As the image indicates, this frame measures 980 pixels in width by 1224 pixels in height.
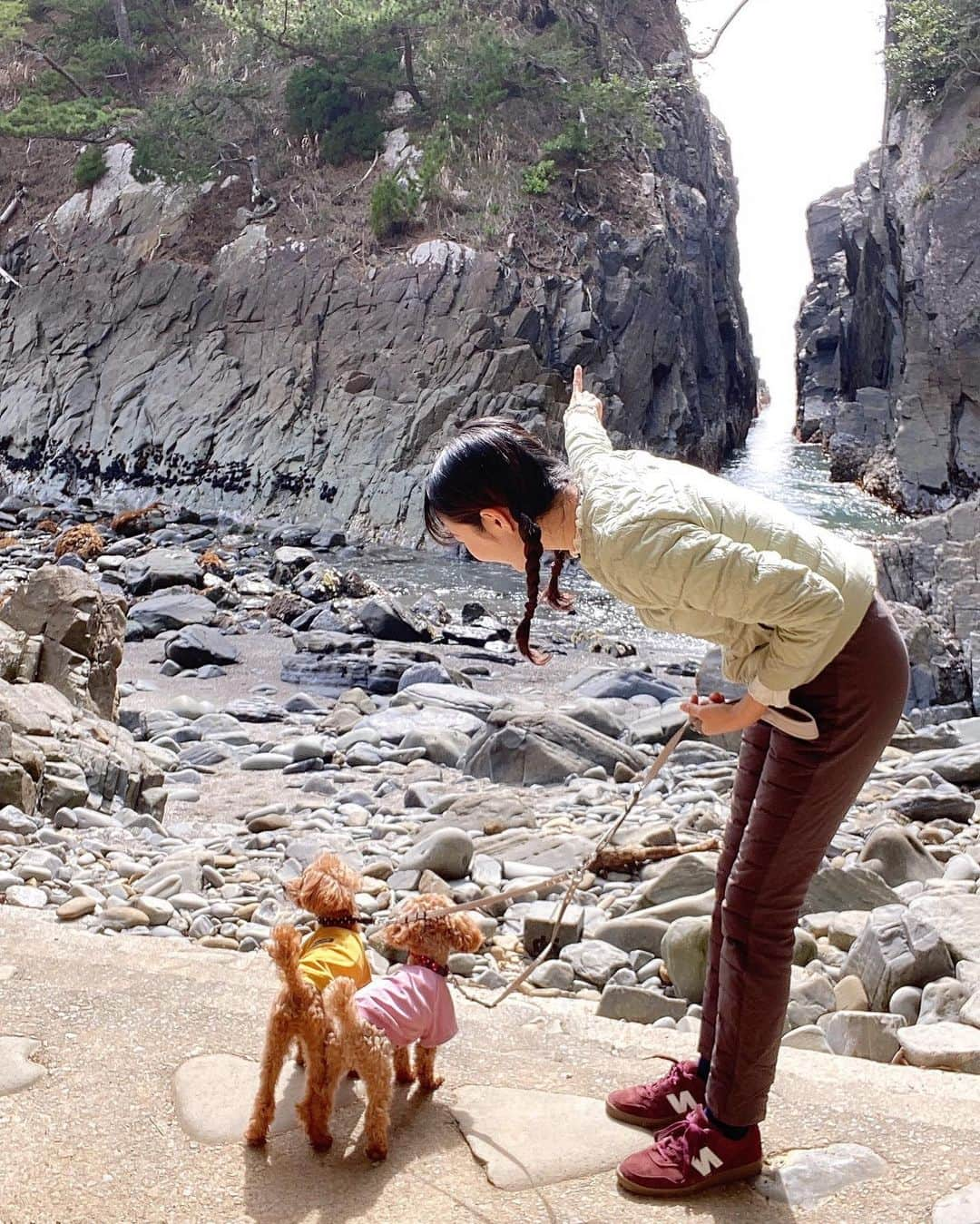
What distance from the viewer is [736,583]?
2080 millimetres

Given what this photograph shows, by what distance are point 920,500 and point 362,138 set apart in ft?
51.7

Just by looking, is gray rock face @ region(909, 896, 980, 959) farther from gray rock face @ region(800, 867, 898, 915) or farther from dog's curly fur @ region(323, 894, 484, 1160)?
dog's curly fur @ region(323, 894, 484, 1160)

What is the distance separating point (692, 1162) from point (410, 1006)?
67 cm

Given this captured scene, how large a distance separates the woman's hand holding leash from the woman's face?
1.51ft

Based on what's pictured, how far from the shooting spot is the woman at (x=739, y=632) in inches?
83.1

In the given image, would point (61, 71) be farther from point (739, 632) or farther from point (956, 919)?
point (739, 632)

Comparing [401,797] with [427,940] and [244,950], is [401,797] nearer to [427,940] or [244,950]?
[244,950]

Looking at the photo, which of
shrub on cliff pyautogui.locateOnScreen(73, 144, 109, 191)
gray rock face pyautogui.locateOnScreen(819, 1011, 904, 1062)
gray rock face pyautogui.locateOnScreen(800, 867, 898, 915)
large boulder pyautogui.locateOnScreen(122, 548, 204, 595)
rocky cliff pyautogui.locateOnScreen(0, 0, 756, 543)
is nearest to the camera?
gray rock face pyautogui.locateOnScreen(819, 1011, 904, 1062)

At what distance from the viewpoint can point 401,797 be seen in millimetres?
6426

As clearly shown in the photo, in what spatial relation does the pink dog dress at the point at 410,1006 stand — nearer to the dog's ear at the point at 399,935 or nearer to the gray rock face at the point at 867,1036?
the dog's ear at the point at 399,935

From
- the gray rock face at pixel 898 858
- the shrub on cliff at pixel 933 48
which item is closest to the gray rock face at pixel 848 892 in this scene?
the gray rock face at pixel 898 858

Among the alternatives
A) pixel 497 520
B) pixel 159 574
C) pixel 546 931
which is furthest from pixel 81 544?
pixel 497 520

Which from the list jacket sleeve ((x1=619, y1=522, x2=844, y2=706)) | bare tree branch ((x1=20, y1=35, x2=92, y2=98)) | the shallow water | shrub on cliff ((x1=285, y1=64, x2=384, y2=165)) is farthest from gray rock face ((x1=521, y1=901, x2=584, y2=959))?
bare tree branch ((x1=20, y1=35, x2=92, y2=98))

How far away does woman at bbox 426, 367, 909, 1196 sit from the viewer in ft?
6.93
